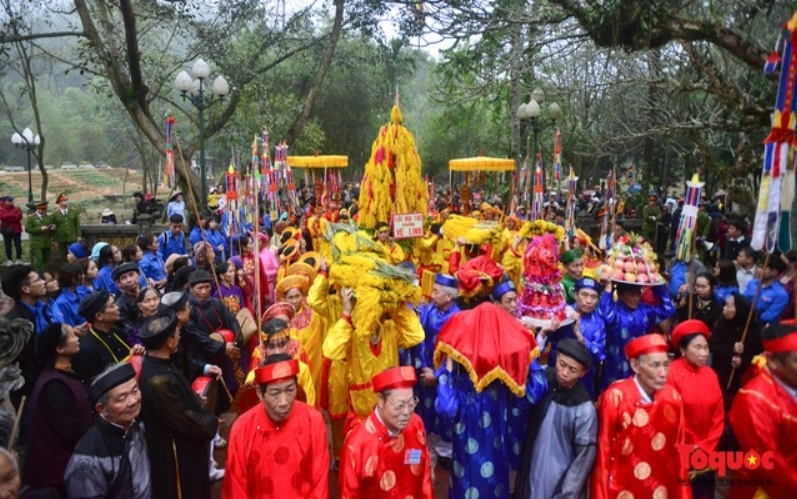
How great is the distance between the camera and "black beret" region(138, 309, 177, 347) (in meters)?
3.73

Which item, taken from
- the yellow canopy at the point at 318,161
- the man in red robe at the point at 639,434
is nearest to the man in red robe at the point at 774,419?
the man in red robe at the point at 639,434

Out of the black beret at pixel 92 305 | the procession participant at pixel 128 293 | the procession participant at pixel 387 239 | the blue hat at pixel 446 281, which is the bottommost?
the procession participant at pixel 128 293

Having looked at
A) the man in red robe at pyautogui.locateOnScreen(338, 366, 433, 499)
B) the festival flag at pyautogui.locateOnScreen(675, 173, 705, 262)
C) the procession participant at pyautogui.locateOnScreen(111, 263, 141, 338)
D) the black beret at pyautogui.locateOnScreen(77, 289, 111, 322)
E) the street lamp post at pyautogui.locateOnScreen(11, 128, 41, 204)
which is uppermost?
the street lamp post at pyautogui.locateOnScreen(11, 128, 41, 204)

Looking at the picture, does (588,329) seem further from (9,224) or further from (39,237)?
(9,224)

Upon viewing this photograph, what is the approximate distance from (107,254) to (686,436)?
255 inches

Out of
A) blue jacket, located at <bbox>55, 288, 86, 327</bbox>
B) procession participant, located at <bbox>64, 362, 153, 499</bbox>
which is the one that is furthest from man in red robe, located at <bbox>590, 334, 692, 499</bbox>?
blue jacket, located at <bbox>55, 288, 86, 327</bbox>

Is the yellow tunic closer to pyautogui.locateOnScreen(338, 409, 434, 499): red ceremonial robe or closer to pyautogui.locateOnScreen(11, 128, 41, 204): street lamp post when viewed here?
pyautogui.locateOnScreen(338, 409, 434, 499): red ceremonial robe

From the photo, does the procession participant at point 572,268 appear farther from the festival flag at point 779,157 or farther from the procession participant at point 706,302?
the festival flag at point 779,157

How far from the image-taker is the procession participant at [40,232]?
12.9 meters

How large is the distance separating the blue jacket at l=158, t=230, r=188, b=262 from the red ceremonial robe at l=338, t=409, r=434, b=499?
7520 millimetres

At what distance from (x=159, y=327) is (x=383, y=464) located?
155 cm

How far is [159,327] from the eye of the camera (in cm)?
376

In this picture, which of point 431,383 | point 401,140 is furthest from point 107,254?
point 431,383

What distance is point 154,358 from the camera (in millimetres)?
3758
